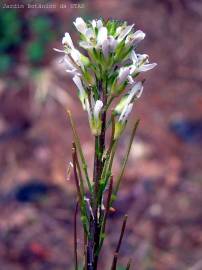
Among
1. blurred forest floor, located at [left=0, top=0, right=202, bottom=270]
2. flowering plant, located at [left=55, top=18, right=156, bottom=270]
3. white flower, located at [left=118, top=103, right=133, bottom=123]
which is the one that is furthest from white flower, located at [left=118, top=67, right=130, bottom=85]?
blurred forest floor, located at [left=0, top=0, right=202, bottom=270]

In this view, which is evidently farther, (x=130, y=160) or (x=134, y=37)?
(x=130, y=160)

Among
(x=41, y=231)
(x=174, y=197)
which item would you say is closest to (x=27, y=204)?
(x=41, y=231)

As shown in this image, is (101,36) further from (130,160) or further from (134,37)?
(130,160)

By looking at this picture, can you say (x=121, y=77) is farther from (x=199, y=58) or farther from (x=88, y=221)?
(x=199, y=58)

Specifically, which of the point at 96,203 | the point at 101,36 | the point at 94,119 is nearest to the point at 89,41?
the point at 101,36

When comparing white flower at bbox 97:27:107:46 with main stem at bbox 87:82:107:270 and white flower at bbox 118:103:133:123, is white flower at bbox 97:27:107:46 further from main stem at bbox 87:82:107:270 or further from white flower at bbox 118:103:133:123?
white flower at bbox 118:103:133:123

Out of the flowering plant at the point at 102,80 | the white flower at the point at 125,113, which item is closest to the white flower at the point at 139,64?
the flowering plant at the point at 102,80

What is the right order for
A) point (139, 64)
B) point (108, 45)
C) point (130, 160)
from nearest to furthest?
point (108, 45), point (139, 64), point (130, 160)
